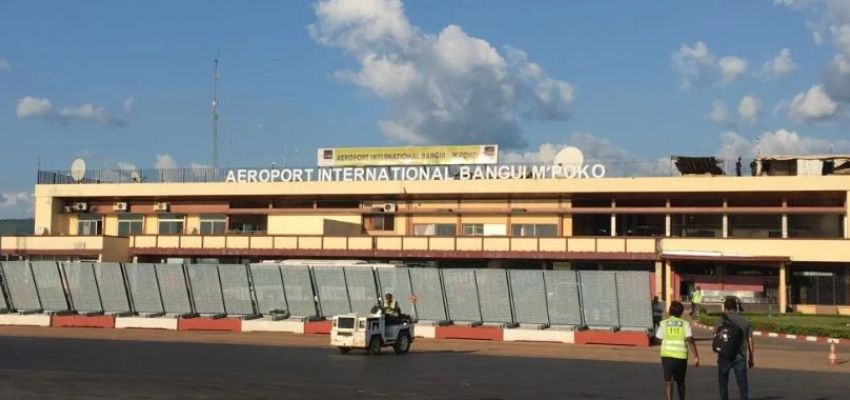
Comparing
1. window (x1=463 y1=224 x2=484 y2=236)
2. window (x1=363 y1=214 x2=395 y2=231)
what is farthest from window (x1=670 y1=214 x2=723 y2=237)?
window (x1=363 y1=214 x2=395 y2=231)

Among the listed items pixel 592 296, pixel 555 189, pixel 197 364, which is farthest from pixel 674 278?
pixel 197 364

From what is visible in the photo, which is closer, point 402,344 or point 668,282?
point 402,344

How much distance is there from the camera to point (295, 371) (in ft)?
70.0

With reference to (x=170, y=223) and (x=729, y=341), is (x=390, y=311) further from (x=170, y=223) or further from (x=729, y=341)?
(x=170, y=223)

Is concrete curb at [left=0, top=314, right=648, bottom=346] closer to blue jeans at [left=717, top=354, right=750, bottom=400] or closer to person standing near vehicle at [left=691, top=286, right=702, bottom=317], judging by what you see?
blue jeans at [left=717, top=354, right=750, bottom=400]

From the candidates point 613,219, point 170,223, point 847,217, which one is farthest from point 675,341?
point 170,223

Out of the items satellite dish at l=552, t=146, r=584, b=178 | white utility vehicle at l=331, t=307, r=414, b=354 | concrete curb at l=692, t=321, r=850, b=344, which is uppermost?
satellite dish at l=552, t=146, r=584, b=178

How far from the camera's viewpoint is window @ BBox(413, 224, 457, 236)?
217 feet

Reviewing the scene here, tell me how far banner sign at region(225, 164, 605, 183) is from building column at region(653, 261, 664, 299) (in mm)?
7381

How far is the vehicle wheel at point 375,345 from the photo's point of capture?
26969 millimetres

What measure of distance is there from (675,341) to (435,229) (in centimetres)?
5152

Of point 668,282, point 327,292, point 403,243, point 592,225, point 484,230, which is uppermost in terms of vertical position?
point 592,225

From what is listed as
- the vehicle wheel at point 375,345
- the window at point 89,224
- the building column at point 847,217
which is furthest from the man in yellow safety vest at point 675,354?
the window at point 89,224

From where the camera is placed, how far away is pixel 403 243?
6259 cm
